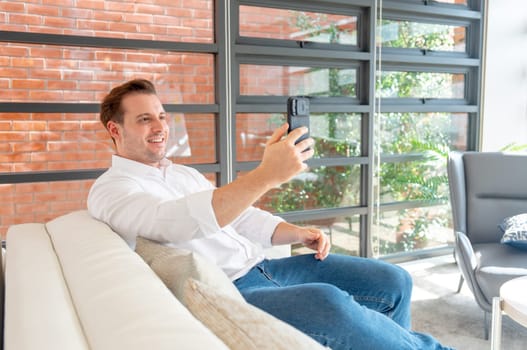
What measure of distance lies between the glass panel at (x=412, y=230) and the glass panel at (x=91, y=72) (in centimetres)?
168

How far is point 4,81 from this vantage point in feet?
8.47

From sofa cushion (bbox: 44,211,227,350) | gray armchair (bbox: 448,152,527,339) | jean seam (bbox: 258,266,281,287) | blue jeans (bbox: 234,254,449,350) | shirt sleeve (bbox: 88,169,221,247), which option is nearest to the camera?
sofa cushion (bbox: 44,211,227,350)

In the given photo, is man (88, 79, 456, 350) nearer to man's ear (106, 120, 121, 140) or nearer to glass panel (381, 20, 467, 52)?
man's ear (106, 120, 121, 140)

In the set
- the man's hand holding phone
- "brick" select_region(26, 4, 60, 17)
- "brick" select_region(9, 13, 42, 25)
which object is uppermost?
"brick" select_region(26, 4, 60, 17)

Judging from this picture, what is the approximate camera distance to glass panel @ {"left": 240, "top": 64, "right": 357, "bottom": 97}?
10.5 feet

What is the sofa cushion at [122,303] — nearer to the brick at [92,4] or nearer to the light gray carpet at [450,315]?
the brick at [92,4]

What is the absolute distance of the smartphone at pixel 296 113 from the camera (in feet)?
4.49

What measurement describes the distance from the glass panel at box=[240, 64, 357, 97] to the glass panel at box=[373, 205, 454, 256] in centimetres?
103

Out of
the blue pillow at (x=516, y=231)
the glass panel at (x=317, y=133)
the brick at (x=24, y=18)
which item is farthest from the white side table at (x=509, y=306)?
the brick at (x=24, y=18)

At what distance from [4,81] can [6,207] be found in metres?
0.65

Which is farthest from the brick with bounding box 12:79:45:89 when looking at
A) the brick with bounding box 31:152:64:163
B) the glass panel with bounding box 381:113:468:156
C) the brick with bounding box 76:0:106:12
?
the glass panel with bounding box 381:113:468:156

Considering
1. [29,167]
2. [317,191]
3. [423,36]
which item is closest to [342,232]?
[317,191]

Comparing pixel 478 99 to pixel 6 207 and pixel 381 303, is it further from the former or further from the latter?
pixel 6 207

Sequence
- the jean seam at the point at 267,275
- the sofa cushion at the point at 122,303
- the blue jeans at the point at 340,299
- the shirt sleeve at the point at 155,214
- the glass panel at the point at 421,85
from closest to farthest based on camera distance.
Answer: the sofa cushion at the point at 122,303 → the blue jeans at the point at 340,299 → the shirt sleeve at the point at 155,214 → the jean seam at the point at 267,275 → the glass panel at the point at 421,85
